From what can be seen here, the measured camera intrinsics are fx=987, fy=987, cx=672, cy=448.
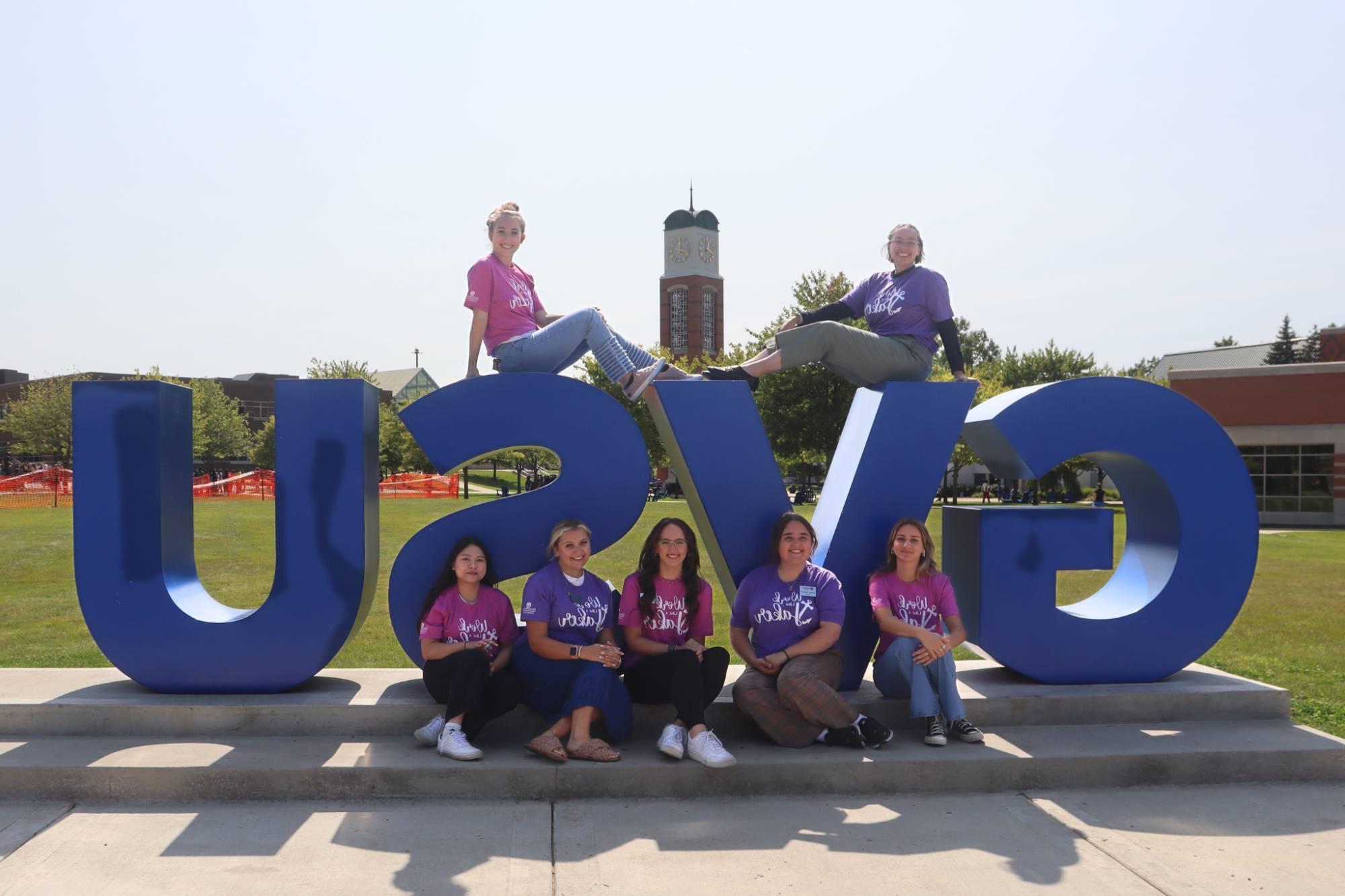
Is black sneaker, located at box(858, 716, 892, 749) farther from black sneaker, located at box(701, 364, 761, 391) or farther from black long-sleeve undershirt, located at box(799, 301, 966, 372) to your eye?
black long-sleeve undershirt, located at box(799, 301, 966, 372)

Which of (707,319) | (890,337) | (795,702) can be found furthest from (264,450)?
(795,702)

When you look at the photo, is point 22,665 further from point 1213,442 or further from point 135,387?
point 1213,442

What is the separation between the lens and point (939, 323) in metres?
6.30

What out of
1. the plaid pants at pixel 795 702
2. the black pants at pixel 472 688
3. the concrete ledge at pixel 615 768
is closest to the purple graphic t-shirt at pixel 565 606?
the black pants at pixel 472 688

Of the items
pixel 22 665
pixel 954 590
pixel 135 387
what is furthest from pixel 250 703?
pixel 954 590

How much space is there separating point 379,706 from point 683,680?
1.75m

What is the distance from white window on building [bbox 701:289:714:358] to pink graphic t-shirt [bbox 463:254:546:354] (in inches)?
3066

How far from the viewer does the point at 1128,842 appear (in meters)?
4.33

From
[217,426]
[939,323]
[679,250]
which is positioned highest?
[679,250]

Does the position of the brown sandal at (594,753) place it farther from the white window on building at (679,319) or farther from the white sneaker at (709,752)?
the white window on building at (679,319)

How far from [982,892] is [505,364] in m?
3.87

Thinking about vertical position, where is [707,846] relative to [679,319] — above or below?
below

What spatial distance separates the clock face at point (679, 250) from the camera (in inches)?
3344

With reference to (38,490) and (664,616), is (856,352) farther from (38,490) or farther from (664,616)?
(38,490)
